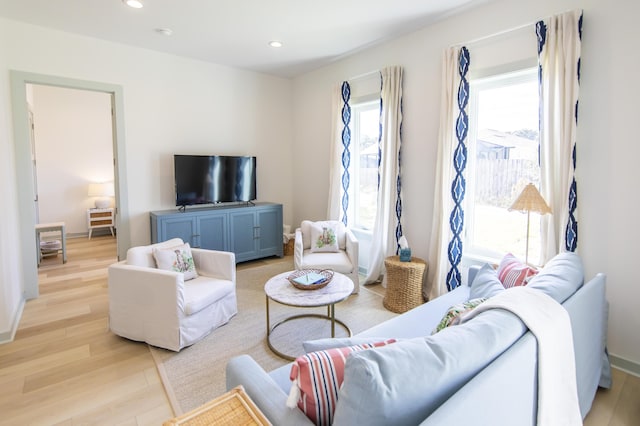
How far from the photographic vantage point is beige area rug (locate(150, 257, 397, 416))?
220 centimetres

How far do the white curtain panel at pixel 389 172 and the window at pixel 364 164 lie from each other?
375 millimetres

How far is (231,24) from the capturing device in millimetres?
3467

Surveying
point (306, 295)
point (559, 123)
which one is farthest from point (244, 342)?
point (559, 123)

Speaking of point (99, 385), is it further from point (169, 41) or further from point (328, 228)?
point (169, 41)

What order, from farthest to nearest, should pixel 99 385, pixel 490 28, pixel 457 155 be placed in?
pixel 457 155
pixel 490 28
pixel 99 385

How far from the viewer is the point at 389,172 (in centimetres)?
383

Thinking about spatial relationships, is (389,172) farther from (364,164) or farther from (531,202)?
(531,202)

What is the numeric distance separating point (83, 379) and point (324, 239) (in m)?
2.51

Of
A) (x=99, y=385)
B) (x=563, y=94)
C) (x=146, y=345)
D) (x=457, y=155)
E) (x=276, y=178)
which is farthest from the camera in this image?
(x=276, y=178)

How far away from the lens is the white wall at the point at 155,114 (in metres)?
3.27

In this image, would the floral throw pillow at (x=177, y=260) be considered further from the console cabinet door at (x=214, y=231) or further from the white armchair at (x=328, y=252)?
the console cabinet door at (x=214, y=231)

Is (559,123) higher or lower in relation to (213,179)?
higher

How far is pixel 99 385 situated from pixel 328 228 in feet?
8.44

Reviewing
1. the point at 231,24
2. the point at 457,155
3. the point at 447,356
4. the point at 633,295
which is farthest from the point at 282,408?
the point at 231,24
